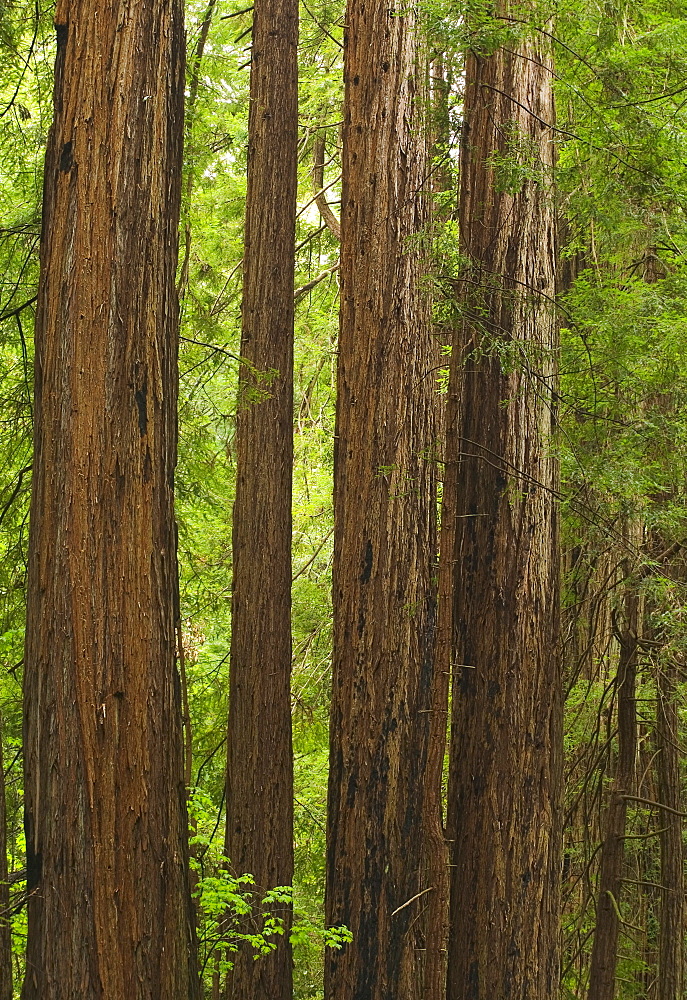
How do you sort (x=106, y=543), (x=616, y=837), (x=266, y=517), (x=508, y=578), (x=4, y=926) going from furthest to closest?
(x=266, y=517) < (x=616, y=837) < (x=508, y=578) < (x=4, y=926) < (x=106, y=543)

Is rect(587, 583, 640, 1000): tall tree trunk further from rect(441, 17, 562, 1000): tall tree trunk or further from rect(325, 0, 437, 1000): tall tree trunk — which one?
rect(325, 0, 437, 1000): tall tree trunk

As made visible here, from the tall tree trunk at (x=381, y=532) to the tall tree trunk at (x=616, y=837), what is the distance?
5.96 feet

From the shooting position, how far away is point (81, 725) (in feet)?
11.5

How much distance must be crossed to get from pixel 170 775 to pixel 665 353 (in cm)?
427

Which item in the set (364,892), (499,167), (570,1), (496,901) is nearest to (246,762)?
(364,892)

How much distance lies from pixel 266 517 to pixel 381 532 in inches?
63.1

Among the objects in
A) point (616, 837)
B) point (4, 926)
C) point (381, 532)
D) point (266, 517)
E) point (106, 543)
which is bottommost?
point (616, 837)

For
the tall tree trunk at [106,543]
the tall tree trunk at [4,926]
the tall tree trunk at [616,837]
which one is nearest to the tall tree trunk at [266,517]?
the tall tree trunk at [616,837]

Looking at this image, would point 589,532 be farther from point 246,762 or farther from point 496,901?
point 246,762

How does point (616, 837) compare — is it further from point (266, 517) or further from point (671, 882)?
point (266, 517)

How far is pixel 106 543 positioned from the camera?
3.60m

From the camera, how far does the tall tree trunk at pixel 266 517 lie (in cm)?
746

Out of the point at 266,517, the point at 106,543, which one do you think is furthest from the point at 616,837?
the point at 106,543

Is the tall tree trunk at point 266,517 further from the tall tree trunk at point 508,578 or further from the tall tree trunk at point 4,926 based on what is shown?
the tall tree trunk at point 4,926
